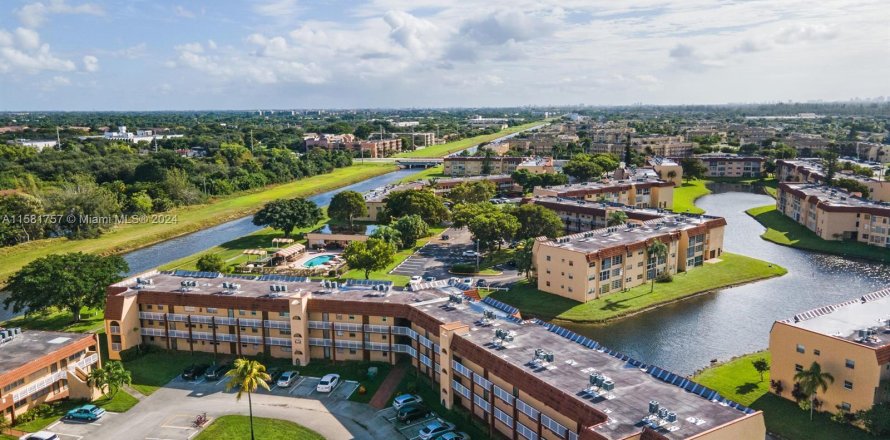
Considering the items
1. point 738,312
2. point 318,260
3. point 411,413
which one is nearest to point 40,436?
point 411,413

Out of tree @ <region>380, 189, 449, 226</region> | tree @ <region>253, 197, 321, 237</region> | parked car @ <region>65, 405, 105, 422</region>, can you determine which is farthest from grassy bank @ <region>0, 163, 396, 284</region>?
parked car @ <region>65, 405, 105, 422</region>

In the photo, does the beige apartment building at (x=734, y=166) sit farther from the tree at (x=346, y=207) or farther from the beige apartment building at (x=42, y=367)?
the beige apartment building at (x=42, y=367)

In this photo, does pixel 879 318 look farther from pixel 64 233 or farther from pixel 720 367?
pixel 64 233

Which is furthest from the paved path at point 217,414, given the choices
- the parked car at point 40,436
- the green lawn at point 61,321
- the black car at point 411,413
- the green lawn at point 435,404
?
the green lawn at point 61,321

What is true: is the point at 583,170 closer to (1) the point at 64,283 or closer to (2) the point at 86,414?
(1) the point at 64,283

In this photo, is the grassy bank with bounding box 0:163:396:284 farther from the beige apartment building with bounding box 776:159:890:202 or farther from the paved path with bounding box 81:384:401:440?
the beige apartment building with bounding box 776:159:890:202
